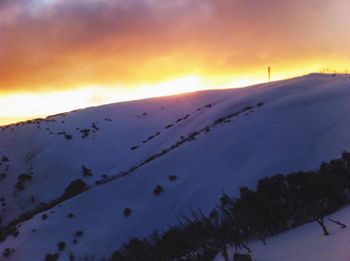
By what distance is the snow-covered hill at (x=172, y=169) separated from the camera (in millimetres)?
19172

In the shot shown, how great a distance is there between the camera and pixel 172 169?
904 inches

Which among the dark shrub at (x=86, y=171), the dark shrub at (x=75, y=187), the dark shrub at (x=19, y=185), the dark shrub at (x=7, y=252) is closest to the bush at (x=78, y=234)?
the dark shrub at (x=7, y=252)

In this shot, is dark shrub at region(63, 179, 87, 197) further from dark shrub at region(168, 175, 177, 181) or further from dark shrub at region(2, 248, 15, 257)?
dark shrub at region(168, 175, 177, 181)

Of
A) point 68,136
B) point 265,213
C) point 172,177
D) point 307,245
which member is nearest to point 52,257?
point 172,177

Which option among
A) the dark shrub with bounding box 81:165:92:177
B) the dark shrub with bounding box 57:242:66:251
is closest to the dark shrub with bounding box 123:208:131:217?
the dark shrub with bounding box 57:242:66:251

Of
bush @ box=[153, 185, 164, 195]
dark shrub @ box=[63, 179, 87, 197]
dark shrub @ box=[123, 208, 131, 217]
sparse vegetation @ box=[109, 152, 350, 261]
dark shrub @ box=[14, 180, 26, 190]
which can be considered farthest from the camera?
dark shrub @ box=[14, 180, 26, 190]

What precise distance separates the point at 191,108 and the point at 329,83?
21.7 metres

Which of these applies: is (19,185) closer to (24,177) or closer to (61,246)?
(24,177)

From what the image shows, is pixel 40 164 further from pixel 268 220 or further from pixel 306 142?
pixel 268 220

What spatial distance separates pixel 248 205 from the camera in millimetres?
10359

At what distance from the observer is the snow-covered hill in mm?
19172

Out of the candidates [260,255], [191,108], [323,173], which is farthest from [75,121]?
[260,255]

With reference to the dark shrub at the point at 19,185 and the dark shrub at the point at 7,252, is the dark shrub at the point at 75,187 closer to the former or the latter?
the dark shrub at the point at 19,185

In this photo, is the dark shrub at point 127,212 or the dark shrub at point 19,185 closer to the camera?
the dark shrub at point 127,212
